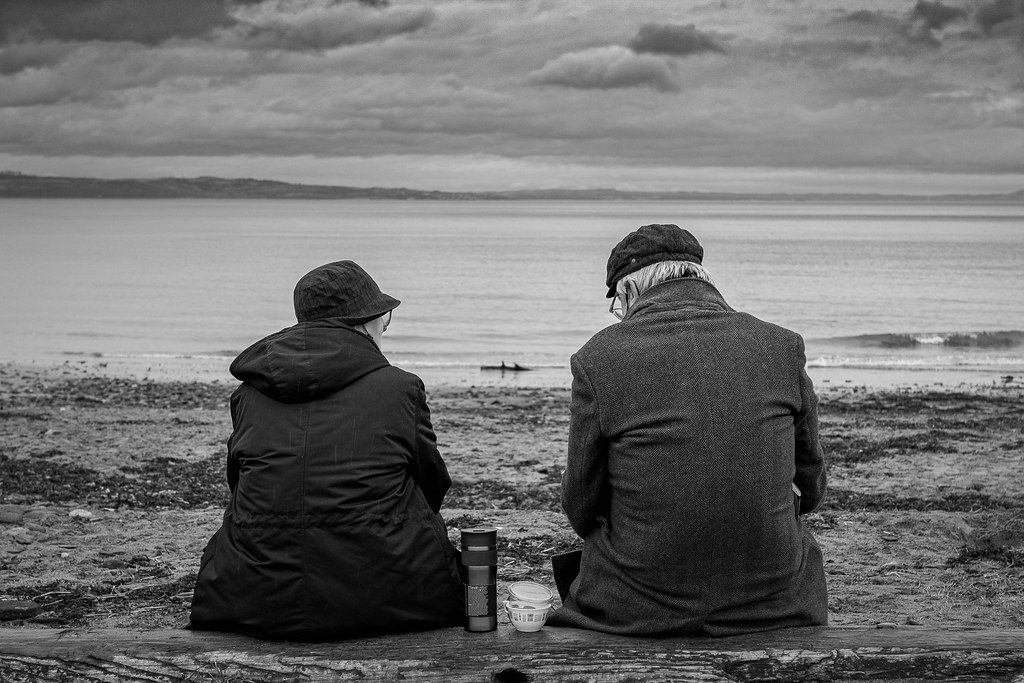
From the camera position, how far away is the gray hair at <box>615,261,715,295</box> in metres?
3.24

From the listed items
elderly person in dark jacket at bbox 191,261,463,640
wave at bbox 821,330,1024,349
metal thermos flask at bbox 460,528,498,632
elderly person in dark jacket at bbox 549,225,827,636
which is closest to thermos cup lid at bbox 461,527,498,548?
metal thermos flask at bbox 460,528,498,632

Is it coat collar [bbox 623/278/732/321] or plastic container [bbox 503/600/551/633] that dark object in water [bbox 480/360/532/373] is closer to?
plastic container [bbox 503/600/551/633]

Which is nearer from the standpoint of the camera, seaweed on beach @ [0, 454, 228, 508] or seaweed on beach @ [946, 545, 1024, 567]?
seaweed on beach @ [946, 545, 1024, 567]

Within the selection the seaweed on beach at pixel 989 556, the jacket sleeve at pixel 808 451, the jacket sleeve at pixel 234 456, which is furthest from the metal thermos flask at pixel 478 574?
the seaweed on beach at pixel 989 556

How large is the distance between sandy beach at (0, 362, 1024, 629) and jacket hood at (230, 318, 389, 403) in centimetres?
215

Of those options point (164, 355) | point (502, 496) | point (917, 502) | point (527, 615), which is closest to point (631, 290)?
point (527, 615)

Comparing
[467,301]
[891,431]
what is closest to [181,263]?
[467,301]

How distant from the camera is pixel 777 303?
3522 centimetres

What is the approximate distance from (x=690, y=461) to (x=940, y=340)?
78.1ft

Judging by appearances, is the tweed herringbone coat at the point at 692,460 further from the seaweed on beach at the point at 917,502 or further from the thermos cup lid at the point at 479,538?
the seaweed on beach at the point at 917,502

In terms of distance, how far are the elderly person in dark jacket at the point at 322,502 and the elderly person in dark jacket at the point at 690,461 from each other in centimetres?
57

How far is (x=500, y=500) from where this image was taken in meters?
7.82

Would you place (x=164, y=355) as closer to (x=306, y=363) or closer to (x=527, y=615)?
(x=306, y=363)

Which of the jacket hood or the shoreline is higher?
the jacket hood
